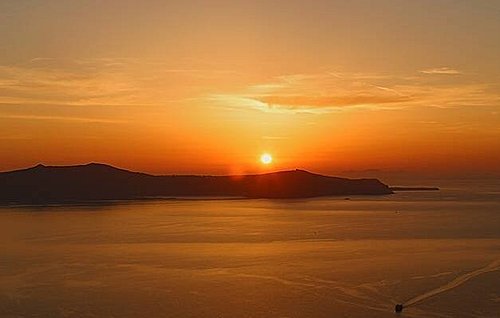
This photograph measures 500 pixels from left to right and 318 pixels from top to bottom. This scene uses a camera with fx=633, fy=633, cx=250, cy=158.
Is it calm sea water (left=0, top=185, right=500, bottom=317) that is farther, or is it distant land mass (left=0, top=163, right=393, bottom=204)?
distant land mass (left=0, top=163, right=393, bottom=204)

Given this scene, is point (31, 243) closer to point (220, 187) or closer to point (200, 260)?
point (200, 260)

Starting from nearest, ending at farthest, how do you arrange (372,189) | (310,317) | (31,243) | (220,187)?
(310,317) < (31,243) < (220,187) < (372,189)

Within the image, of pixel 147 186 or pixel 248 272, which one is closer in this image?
pixel 248 272

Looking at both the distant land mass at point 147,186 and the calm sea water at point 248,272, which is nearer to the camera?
the calm sea water at point 248,272

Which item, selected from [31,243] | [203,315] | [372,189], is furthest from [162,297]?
[372,189]
